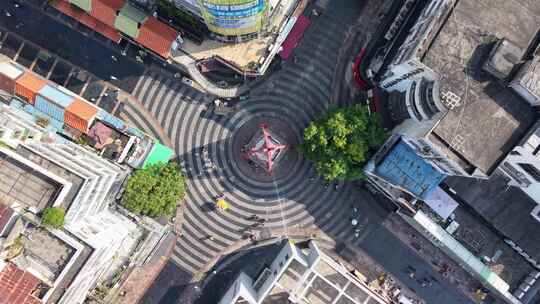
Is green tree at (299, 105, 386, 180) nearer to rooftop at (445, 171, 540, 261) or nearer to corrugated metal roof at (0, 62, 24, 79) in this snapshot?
rooftop at (445, 171, 540, 261)

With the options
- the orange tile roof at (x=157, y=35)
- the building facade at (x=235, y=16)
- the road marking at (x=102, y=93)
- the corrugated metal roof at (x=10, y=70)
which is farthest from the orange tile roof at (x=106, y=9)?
the building facade at (x=235, y=16)

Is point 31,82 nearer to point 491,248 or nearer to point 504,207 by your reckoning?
point 504,207

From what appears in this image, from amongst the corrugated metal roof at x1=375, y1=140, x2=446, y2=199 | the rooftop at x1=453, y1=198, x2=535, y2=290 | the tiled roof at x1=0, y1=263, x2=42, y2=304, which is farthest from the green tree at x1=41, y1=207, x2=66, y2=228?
the rooftop at x1=453, y1=198, x2=535, y2=290

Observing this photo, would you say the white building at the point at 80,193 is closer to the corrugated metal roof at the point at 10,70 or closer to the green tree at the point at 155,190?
the green tree at the point at 155,190

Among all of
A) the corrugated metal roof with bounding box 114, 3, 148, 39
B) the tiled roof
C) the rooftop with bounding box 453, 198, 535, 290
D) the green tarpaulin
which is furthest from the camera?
the rooftop with bounding box 453, 198, 535, 290

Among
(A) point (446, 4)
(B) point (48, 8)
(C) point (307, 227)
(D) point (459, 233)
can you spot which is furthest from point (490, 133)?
(B) point (48, 8)

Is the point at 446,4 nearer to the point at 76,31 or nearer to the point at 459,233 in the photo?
the point at 459,233
